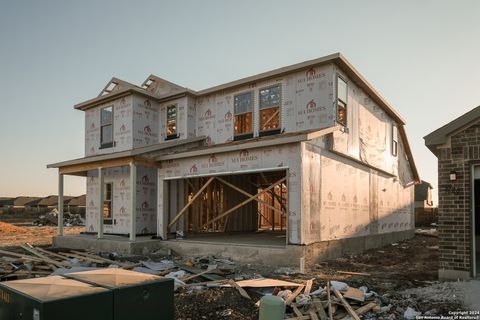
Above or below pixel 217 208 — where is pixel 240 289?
below

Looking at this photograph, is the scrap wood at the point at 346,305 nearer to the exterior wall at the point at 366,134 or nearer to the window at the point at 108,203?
the exterior wall at the point at 366,134

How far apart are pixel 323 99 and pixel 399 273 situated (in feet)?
21.3

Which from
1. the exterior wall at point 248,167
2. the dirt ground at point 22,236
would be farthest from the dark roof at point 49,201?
the exterior wall at point 248,167

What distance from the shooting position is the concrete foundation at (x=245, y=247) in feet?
39.6

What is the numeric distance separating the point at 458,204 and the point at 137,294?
316 inches

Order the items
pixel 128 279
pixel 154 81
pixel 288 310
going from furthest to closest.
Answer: pixel 154 81, pixel 288 310, pixel 128 279

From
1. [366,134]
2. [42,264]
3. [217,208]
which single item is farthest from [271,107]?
[42,264]

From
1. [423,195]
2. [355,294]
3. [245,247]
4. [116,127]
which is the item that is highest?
[116,127]

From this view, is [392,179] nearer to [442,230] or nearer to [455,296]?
[442,230]

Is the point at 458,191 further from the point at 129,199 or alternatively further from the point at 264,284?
the point at 129,199

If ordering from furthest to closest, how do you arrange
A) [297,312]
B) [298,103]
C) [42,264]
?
1. [298,103]
2. [42,264]
3. [297,312]

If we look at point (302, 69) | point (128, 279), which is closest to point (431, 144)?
point (302, 69)

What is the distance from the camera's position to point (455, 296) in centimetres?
794

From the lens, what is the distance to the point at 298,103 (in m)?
15.2
